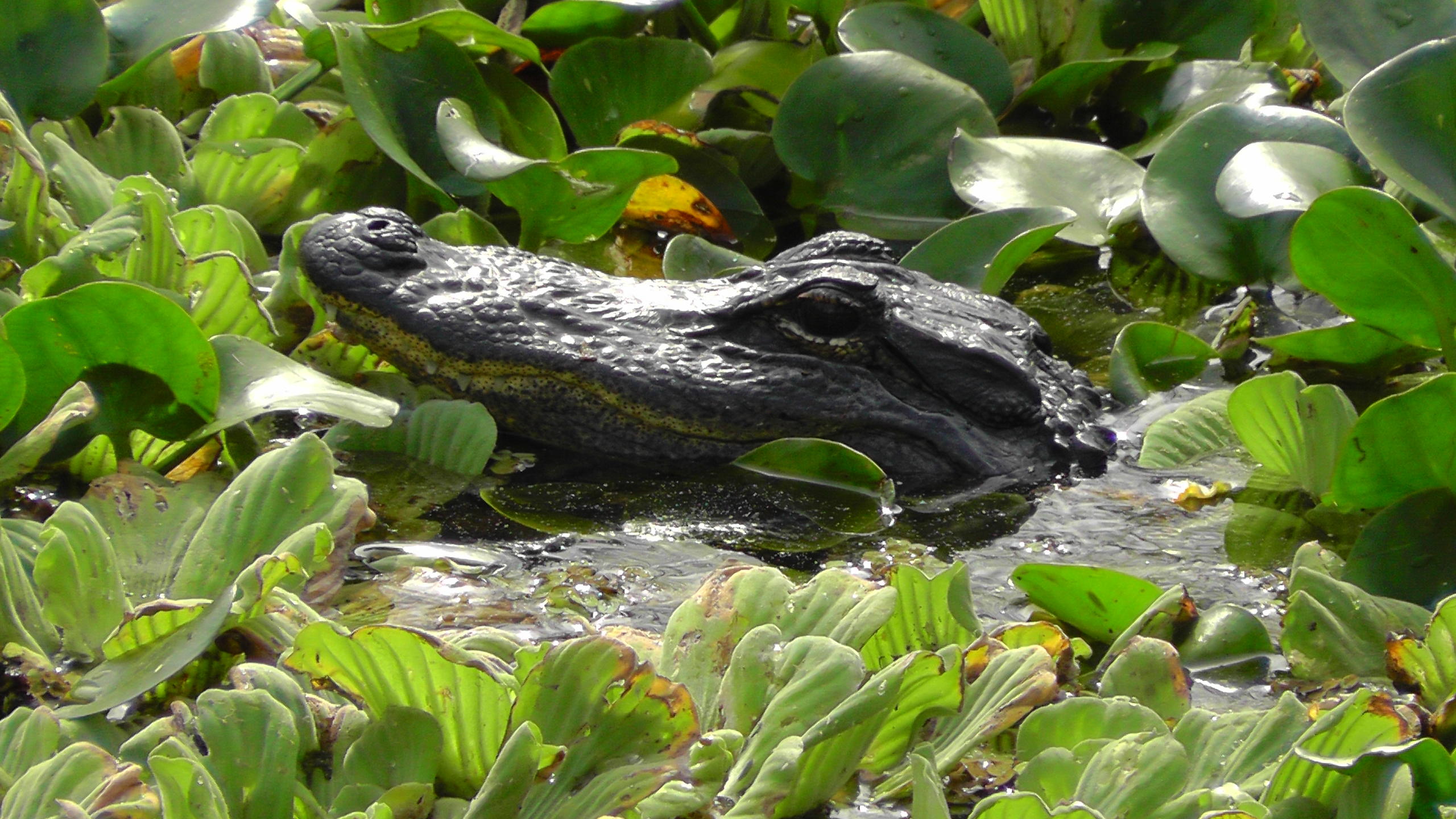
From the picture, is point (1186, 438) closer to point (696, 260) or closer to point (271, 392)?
point (696, 260)

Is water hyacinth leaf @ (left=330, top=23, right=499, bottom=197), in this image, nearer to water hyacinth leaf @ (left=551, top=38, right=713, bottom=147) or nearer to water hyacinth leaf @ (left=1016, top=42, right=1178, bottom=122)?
water hyacinth leaf @ (left=551, top=38, right=713, bottom=147)

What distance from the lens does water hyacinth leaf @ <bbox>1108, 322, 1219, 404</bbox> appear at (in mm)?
3418

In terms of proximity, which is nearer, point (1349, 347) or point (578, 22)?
point (1349, 347)

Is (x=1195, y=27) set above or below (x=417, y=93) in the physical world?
above

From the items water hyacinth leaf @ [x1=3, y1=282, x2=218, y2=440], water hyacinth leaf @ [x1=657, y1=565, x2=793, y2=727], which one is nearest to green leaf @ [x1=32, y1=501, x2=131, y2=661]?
water hyacinth leaf @ [x1=3, y1=282, x2=218, y2=440]

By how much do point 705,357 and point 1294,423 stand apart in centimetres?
120

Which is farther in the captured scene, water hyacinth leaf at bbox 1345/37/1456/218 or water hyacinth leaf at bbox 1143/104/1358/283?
water hyacinth leaf at bbox 1143/104/1358/283

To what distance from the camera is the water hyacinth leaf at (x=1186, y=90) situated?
14.0 ft

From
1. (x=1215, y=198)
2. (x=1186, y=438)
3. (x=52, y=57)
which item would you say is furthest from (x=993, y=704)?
(x=52, y=57)

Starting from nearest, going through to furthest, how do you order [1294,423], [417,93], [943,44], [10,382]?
[10,382]
[1294,423]
[417,93]
[943,44]

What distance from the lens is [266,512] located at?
200 cm

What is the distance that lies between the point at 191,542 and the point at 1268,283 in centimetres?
281

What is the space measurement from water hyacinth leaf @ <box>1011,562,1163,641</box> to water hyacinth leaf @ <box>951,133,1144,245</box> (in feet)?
5.35

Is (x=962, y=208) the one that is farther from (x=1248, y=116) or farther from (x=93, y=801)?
(x=93, y=801)
